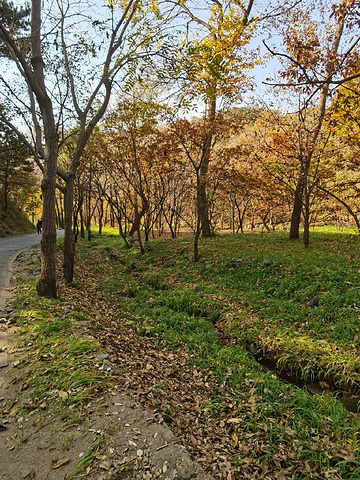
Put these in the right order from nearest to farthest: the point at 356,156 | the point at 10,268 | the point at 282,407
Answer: the point at 282,407, the point at 356,156, the point at 10,268

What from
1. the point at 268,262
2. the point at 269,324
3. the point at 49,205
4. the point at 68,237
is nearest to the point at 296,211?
the point at 268,262

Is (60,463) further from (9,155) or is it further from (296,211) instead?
(9,155)

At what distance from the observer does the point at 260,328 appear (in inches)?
252

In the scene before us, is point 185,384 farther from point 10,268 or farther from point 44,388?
point 10,268

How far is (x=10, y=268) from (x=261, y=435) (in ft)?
30.7

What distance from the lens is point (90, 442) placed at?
2861 millimetres

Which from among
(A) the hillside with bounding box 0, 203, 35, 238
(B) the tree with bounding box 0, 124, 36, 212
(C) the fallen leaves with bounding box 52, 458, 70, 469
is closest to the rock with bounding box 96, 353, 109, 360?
(C) the fallen leaves with bounding box 52, 458, 70, 469

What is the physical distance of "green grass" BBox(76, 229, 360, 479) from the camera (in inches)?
143

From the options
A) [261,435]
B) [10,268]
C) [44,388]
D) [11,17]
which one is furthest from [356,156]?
[10,268]

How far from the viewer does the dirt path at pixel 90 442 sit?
2623 millimetres

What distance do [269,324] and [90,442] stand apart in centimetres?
487

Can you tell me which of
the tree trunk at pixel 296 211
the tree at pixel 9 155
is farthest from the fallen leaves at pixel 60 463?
the tree at pixel 9 155

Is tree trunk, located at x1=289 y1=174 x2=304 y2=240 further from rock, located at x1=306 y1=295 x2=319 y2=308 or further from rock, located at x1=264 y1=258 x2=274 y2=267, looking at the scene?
rock, located at x1=306 y1=295 x2=319 y2=308

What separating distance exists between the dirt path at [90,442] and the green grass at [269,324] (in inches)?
37.3
